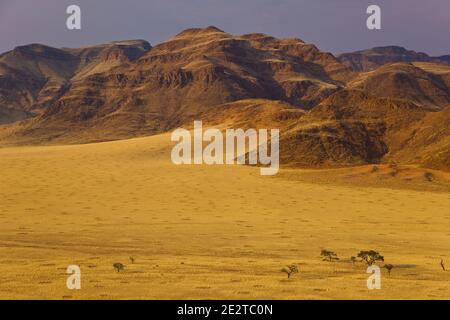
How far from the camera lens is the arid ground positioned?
2183cm

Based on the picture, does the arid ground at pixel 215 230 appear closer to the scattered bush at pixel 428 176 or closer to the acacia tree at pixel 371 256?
the scattered bush at pixel 428 176

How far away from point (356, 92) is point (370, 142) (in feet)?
49.7

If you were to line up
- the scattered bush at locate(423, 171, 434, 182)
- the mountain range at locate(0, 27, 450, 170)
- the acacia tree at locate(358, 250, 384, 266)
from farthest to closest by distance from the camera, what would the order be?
the mountain range at locate(0, 27, 450, 170), the scattered bush at locate(423, 171, 434, 182), the acacia tree at locate(358, 250, 384, 266)

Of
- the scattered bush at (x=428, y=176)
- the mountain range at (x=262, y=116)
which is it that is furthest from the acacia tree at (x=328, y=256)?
the mountain range at (x=262, y=116)

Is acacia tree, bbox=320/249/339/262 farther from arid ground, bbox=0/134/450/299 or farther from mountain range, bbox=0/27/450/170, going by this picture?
mountain range, bbox=0/27/450/170

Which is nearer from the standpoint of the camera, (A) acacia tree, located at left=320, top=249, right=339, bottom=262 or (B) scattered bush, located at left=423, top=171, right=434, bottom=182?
(A) acacia tree, located at left=320, top=249, right=339, bottom=262

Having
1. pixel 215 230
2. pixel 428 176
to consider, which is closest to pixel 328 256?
pixel 215 230

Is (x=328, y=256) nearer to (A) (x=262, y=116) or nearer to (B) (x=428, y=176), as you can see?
(B) (x=428, y=176)

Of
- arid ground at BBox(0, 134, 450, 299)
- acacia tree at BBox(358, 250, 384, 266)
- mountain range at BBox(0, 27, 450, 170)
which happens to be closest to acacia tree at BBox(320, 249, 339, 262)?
arid ground at BBox(0, 134, 450, 299)

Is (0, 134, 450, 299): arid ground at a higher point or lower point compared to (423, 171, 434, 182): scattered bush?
lower

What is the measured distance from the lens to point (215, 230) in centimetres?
3775

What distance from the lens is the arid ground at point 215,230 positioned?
A: 21.8 m

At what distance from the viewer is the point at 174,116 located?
166m
